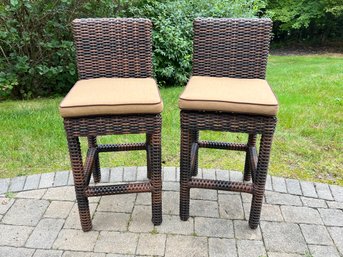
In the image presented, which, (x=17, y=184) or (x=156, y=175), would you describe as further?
(x=17, y=184)

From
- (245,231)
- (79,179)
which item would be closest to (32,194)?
(79,179)

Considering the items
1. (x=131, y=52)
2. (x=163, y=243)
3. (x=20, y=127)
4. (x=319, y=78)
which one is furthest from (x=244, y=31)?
(x=319, y=78)

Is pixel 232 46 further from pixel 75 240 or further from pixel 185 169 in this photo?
pixel 75 240

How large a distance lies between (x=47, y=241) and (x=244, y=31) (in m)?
1.61

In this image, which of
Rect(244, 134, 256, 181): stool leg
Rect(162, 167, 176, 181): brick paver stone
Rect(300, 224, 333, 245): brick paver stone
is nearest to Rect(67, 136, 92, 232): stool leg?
Rect(162, 167, 176, 181): brick paver stone

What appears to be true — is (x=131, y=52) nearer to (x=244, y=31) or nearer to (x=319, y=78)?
(x=244, y=31)

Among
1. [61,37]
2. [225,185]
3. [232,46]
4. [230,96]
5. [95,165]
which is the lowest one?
[95,165]

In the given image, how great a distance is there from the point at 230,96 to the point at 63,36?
2995 millimetres

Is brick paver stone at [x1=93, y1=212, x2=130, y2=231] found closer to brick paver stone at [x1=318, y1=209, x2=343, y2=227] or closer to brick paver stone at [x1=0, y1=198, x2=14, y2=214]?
brick paver stone at [x1=0, y1=198, x2=14, y2=214]

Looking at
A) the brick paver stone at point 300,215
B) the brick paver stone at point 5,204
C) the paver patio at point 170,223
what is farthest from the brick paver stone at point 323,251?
the brick paver stone at point 5,204

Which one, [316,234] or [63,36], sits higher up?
[63,36]

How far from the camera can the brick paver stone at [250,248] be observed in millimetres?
1806

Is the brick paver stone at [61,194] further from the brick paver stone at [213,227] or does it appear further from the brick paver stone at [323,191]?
the brick paver stone at [323,191]

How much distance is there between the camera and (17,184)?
233cm
